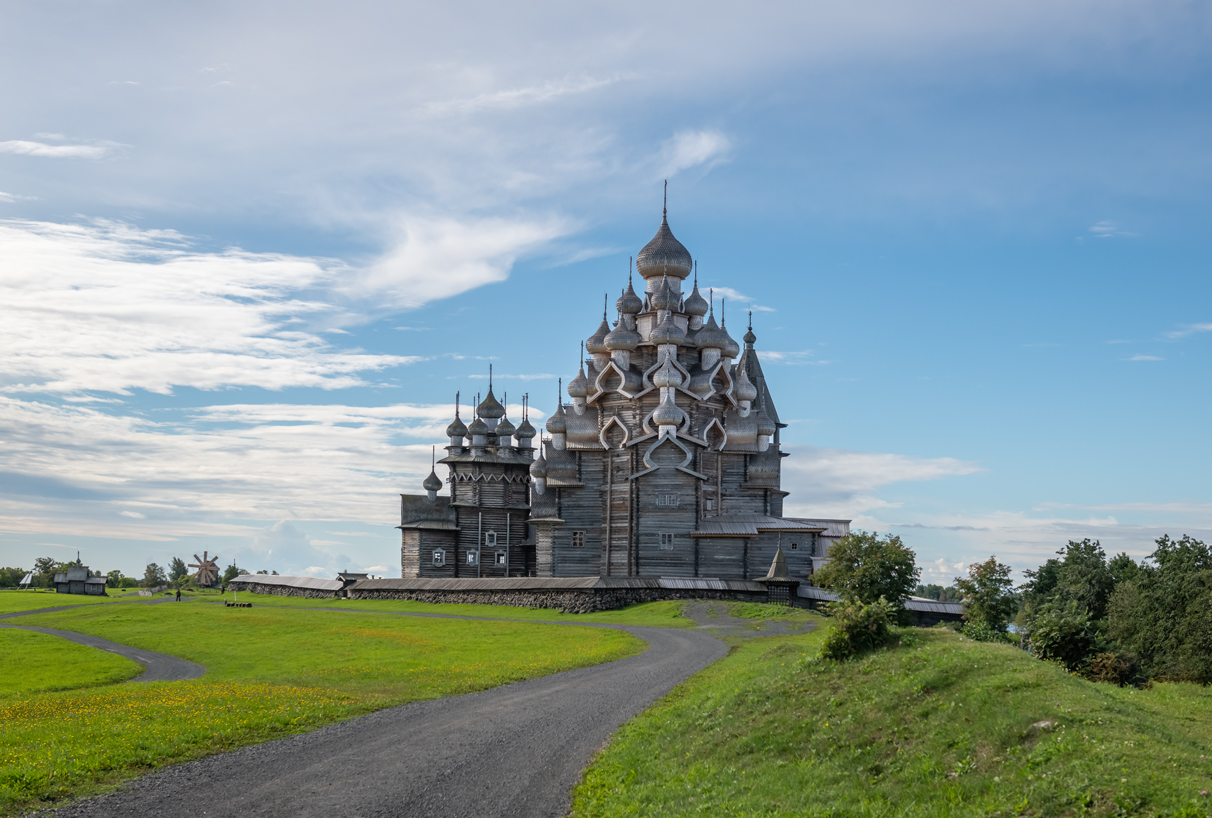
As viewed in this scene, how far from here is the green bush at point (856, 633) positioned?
59.9 ft

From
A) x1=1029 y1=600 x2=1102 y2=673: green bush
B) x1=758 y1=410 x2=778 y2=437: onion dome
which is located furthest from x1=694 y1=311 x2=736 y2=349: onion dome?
x1=1029 y1=600 x2=1102 y2=673: green bush

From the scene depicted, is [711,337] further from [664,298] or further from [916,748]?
[916,748]

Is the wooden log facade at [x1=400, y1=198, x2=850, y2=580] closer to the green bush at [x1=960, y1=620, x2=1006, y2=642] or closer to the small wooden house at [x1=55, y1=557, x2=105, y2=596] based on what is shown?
the green bush at [x1=960, y1=620, x2=1006, y2=642]

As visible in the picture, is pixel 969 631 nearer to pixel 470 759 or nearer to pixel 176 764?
pixel 470 759

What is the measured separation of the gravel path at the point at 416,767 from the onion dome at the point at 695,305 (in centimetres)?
4371

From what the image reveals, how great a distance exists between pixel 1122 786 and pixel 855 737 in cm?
435

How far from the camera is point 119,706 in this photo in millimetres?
22031

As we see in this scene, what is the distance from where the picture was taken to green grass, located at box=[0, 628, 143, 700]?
1101 inches

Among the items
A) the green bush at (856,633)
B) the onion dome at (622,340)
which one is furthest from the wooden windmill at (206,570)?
the green bush at (856,633)

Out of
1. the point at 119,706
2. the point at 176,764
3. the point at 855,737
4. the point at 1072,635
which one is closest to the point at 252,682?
the point at 119,706

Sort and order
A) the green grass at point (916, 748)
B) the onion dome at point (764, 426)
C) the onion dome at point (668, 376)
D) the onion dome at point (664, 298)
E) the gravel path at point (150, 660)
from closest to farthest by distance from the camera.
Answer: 1. the green grass at point (916, 748)
2. the gravel path at point (150, 660)
3. the onion dome at point (668, 376)
4. the onion dome at point (764, 426)
5. the onion dome at point (664, 298)

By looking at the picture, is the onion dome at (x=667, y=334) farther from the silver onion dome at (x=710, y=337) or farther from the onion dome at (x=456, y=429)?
the onion dome at (x=456, y=429)

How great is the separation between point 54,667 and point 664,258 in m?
44.0

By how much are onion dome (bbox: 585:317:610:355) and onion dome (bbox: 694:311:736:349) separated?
17.7 ft
